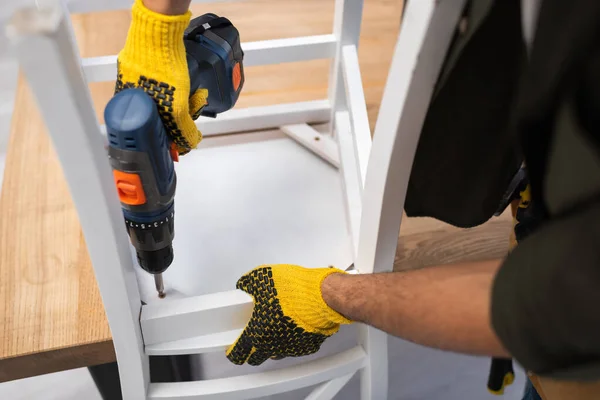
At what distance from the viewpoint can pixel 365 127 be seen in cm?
85

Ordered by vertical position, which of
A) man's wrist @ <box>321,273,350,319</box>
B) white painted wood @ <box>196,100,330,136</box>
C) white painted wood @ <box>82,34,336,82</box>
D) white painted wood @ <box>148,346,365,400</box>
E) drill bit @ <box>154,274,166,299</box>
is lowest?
white painted wood @ <box>148,346,365,400</box>

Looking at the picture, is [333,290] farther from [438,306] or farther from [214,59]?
[214,59]

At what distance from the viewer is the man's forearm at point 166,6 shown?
567 mm

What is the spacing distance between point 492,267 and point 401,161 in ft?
0.45

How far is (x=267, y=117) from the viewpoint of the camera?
1.06 metres

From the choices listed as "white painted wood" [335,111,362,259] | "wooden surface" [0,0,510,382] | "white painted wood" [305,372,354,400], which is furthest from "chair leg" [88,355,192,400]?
"white painted wood" [335,111,362,259]

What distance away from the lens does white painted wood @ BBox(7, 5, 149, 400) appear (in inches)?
14.3

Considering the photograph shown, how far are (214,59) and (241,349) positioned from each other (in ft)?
1.26

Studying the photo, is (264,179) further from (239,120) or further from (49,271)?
(49,271)

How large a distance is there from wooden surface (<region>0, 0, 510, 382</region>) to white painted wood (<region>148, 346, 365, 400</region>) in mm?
115

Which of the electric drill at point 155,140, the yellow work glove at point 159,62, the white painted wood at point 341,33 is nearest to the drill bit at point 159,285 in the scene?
the electric drill at point 155,140

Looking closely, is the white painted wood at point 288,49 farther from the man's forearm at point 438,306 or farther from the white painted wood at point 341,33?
the man's forearm at point 438,306

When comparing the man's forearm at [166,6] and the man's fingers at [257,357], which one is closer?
the man's forearm at [166,6]

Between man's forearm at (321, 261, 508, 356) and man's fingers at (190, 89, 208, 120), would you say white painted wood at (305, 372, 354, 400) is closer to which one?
man's forearm at (321, 261, 508, 356)
